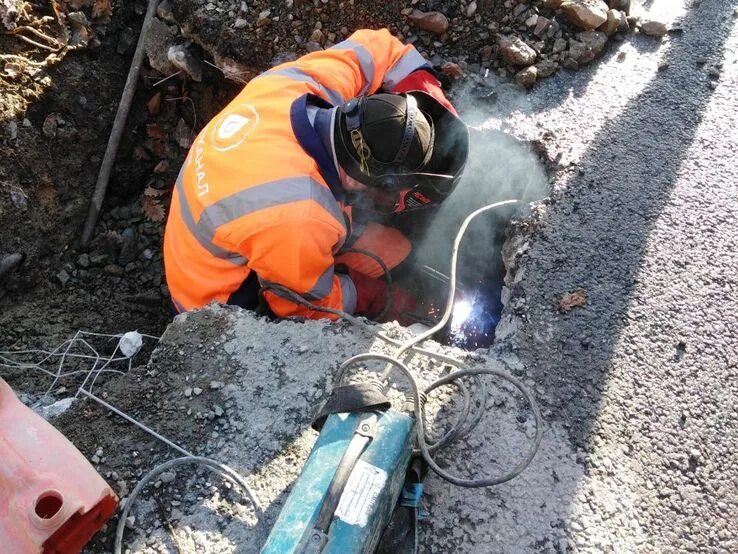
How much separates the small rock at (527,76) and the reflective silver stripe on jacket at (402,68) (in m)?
0.58

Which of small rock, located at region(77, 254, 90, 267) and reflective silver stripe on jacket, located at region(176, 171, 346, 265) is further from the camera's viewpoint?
small rock, located at region(77, 254, 90, 267)

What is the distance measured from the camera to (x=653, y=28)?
350 centimetres

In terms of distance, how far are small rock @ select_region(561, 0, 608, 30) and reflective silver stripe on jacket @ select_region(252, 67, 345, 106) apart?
153 centimetres

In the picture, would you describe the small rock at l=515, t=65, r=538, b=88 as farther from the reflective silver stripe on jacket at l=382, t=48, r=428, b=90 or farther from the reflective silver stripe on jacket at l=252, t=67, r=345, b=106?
the reflective silver stripe on jacket at l=252, t=67, r=345, b=106

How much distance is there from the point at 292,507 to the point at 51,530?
74cm

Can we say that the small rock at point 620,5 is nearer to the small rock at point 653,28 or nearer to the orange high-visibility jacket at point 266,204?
the small rock at point 653,28

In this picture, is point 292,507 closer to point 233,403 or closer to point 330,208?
point 233,403

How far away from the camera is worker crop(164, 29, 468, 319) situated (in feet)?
7.99

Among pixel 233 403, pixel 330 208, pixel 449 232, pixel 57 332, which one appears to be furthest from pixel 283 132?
pixel 57 332

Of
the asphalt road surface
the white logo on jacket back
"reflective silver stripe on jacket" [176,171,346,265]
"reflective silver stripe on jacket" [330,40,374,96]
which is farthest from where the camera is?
"reflective silver stripe on jacket" [330,40,374,96]

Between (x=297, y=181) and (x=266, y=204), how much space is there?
0.53ft

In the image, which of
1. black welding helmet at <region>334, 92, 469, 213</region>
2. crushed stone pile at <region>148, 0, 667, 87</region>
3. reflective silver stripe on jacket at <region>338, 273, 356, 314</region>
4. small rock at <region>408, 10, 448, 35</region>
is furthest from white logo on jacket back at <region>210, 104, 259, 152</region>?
small rock at <region>408, 10, 448, 35</region>

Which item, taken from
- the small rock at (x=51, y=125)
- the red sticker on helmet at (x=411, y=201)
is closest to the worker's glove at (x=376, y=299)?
the red sticker on helmet at (x=411, y=201)

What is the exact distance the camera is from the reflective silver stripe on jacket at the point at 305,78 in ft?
9.42
